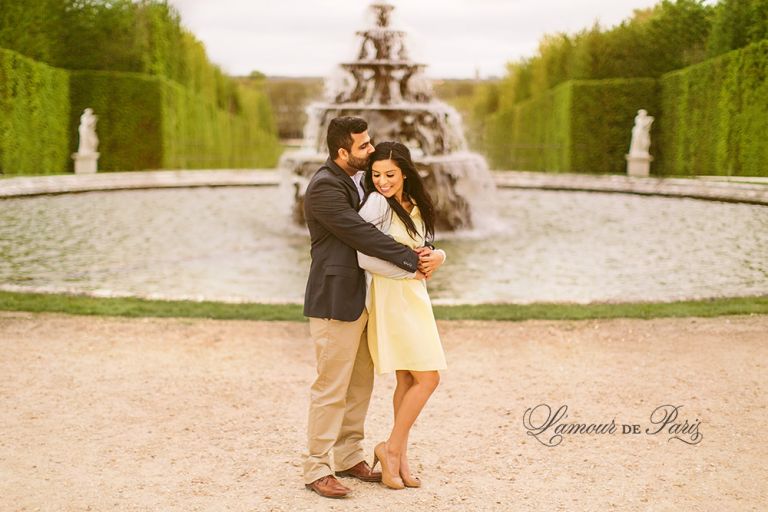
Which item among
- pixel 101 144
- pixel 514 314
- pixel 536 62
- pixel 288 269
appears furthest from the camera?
pixel 536 62

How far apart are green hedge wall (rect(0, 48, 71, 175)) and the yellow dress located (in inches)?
883

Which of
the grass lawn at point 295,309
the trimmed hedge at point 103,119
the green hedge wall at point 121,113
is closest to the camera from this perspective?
the grass lawn at point 295,309

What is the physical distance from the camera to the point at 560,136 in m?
31.6

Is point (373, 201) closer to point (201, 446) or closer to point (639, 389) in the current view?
point (201, 446)

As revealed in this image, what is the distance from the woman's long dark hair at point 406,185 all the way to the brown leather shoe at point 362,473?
3.55 ft

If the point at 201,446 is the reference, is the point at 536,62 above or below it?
above

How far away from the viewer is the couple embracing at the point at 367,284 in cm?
396

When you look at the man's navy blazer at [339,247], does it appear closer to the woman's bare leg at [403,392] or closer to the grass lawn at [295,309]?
the woman's bare leg at [403,392]

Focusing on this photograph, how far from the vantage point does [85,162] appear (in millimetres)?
27625

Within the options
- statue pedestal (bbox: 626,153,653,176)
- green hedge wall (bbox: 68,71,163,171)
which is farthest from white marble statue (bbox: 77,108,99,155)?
statue pedestal (bbox: 626,153,653,176)

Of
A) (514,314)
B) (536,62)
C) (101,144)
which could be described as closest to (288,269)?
(514,314)

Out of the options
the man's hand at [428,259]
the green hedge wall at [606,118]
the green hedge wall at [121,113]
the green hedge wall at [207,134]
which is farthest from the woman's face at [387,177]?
the green hedge wall at [207,134]

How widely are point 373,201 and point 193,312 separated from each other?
4440 mm

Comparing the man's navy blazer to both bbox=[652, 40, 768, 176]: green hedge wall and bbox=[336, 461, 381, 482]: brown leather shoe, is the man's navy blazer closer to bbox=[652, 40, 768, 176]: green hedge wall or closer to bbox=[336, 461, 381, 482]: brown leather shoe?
bbox=[336, 461, 381, 482]: brown leather shoe
